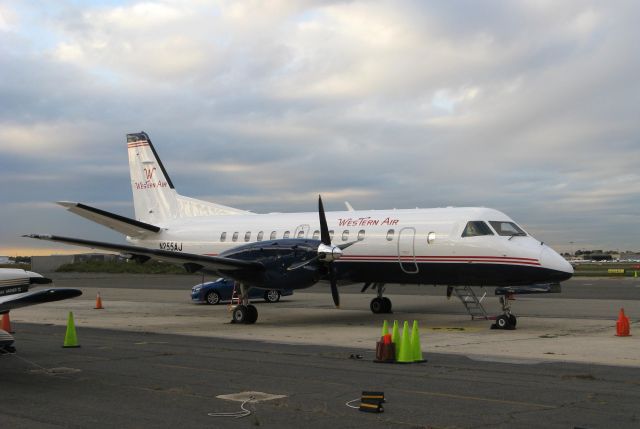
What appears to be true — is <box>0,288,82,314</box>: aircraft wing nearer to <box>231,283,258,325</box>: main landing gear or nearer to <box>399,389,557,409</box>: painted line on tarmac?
<box>399,389,557,409</box>: painted line on tarmac

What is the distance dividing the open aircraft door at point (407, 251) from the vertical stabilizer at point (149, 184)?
11.5 meters

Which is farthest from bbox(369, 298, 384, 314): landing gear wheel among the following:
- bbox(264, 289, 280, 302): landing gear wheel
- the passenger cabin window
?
bbox(264, 289, 280, 302): landing gear wheel

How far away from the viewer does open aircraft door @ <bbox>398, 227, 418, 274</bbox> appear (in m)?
20.5

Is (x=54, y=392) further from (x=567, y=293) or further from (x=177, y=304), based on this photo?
(x=567, y=293)

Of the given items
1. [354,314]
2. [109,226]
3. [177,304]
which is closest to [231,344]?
[354,314]

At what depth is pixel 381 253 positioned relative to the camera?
21125 millimetres

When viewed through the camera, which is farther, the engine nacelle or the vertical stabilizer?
the vertical stabilizer

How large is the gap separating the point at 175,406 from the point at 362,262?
13.3 metres

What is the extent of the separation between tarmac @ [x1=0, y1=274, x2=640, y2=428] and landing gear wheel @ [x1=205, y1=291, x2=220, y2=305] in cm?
832

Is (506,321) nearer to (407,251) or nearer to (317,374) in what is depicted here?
(407,251)

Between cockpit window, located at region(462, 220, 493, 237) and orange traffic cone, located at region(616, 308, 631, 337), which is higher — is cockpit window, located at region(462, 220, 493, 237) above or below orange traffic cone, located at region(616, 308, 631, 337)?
above

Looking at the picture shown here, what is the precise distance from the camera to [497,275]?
742 inches

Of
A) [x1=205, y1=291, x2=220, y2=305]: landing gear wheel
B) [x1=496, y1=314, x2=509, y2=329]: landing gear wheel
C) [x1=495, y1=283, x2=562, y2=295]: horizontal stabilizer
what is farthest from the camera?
[x1=205, y1=291, x2=220, y2=305]: landing gear wheel

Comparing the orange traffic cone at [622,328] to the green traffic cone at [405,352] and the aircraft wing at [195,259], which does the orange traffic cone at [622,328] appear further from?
the aircraft wing at [195,259]
